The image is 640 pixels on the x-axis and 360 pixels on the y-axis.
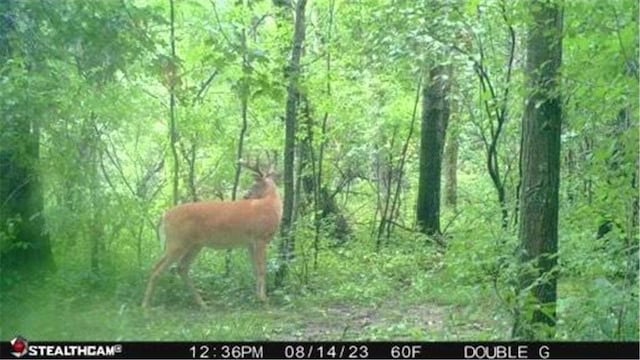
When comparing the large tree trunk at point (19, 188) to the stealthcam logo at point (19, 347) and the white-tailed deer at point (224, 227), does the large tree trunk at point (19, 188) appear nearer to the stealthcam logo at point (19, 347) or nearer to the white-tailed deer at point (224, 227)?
the white-tailed deer at point (224, 227)

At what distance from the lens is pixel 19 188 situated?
405cm

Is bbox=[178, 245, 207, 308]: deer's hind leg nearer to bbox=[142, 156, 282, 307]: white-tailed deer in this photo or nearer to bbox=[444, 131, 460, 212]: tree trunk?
bbox=[142, 156, 282, 307]: white-tailed deer

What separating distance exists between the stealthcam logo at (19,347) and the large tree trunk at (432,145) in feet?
8.21

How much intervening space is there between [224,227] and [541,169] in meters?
1.41

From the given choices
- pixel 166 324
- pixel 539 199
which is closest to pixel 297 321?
pixel 166 324

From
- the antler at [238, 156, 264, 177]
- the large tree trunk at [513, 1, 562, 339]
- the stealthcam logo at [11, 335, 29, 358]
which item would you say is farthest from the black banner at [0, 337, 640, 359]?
the antler at [238, 156, 264, 177]

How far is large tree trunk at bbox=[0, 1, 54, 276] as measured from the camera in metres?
3.88

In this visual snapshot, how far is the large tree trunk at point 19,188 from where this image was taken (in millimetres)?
3875

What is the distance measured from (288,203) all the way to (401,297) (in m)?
0.77

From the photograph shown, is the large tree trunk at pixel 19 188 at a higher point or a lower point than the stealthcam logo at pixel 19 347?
higher

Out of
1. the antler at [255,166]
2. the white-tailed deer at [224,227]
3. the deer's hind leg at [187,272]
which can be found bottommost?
the deer's hind leg at [187,272]

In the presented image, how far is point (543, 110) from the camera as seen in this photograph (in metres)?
3.52

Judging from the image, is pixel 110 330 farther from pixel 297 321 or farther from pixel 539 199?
pixel 539 199

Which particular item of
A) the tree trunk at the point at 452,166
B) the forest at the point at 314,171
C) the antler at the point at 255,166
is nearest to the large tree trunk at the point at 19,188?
the forest at the point at 314,171
